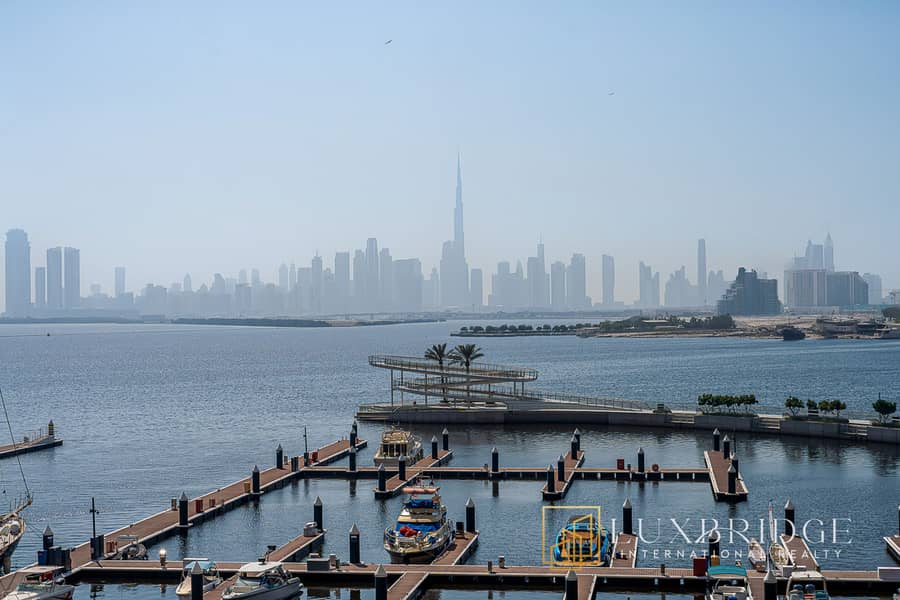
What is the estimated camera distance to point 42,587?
31734 millimetres

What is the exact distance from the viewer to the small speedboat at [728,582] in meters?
30.1

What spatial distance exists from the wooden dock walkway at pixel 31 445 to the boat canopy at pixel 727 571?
4664 cm

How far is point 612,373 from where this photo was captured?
133 m

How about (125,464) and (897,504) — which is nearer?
(897,504)

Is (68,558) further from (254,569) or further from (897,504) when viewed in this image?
(897,504)

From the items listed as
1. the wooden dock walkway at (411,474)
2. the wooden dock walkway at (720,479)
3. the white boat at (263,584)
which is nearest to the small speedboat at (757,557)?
the wooden dock walkway at (720,479)

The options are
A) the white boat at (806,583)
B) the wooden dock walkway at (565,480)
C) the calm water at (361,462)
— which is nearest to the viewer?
the white boat at (806,583)

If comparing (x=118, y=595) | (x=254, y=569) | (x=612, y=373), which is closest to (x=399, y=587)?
(x=254, y=569)

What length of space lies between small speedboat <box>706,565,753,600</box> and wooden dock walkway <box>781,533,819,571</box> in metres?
2.60

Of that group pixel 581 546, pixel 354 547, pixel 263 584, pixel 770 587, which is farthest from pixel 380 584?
pixel 770 587

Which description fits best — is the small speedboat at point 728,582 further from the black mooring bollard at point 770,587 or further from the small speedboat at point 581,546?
the small speedboat at point 581,546

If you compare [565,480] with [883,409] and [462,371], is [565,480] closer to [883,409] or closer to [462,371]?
[883,409]

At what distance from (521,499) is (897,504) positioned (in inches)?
588

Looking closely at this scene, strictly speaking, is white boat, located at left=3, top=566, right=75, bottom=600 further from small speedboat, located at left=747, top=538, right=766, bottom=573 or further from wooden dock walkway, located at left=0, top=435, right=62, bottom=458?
wooden dock walkway, located at left=0, top=435, right=62, bottom=458
